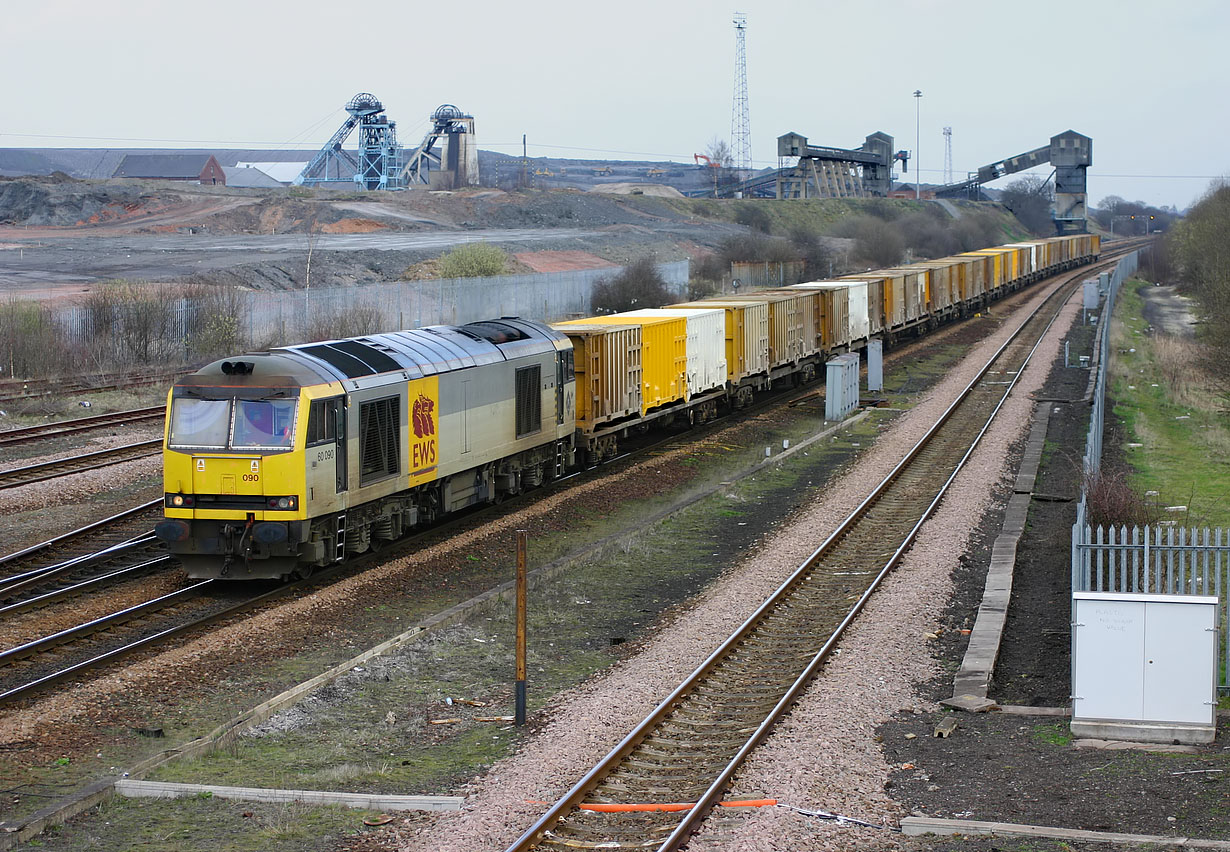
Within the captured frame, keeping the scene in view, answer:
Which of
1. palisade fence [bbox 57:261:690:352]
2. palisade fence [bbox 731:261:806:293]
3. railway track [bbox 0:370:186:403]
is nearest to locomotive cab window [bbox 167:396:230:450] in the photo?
railway track [bbox 0:370:186:403]

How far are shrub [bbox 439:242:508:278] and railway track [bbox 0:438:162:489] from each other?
3179cm

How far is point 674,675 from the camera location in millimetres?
13125

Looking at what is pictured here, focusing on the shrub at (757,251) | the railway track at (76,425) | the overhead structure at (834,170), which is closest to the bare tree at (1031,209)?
the overhead structure at (834,170)

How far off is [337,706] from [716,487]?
1319cm

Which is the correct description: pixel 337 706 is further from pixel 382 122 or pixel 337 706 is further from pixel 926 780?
pixel 382 122

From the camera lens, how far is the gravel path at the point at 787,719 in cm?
898

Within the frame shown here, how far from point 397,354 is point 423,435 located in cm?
126

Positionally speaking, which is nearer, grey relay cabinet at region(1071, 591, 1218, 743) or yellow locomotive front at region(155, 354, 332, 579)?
grey relay cabinet at region(1071, 591, 1218, 743)

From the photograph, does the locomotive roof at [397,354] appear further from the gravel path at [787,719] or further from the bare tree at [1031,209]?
the bare tree at [1031,209]

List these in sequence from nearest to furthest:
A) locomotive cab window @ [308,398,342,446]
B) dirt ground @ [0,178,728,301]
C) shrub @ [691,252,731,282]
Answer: locomotive cab window @ [308,398,342,446] < dirt ground @ [0,178,728,301] < shrub @ [691,252,731,282]

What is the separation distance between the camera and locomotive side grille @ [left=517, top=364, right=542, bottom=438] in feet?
72.4

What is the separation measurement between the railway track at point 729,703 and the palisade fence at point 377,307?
26.3m

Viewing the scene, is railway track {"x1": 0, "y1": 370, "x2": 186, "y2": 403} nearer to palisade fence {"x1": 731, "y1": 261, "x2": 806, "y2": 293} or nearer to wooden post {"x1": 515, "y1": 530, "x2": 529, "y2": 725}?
wooden post {"x1": 515, "y1": 530, "x2": 529, "y2": 725}

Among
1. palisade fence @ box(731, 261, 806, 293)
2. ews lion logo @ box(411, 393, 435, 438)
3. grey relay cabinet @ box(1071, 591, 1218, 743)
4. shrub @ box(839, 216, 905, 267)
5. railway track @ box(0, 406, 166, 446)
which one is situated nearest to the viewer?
grey relay cabinet @ box(1071, 591, 1218, 743)
